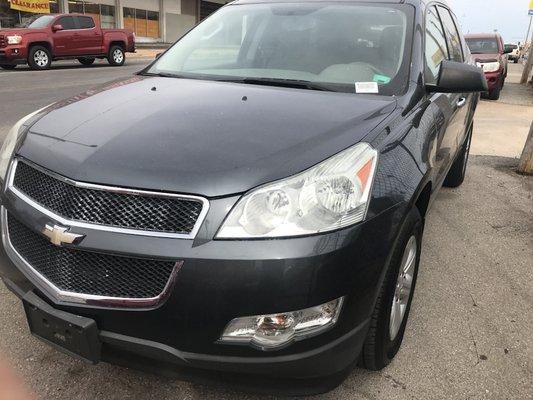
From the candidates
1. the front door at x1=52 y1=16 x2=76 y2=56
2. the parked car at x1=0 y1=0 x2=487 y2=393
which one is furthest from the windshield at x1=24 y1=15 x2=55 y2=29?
the parked car at x1=0 y1=0 x2=487 y2=393

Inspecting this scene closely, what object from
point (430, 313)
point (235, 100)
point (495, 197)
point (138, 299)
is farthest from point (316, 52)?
point (495, 197)

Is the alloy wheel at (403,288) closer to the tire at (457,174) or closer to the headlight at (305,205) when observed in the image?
the headlight at (305,205)

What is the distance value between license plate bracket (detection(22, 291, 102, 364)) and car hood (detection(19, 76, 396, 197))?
1.63 ft

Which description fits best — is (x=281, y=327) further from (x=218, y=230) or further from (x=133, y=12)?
(x=133, y=12)

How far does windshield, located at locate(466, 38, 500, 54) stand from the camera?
528 inches

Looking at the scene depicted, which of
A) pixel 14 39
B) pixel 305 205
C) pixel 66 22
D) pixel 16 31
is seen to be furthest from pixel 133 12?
pixel 305 205

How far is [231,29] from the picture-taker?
3.44 m

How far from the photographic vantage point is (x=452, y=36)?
422 centimetres

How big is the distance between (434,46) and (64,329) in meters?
2.78

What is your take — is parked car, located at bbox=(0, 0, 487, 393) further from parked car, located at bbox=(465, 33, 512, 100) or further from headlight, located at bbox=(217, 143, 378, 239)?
parked car, located at bbox=(465, 33, 512, 100)

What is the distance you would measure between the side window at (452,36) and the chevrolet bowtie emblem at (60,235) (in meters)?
3.24

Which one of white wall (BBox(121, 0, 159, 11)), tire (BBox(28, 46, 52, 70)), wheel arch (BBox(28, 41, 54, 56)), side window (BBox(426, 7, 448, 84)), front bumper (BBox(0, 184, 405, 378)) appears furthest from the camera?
white wall (BBox(121, 0, 159, 11))

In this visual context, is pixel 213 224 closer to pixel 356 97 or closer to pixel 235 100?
pixel 235 100

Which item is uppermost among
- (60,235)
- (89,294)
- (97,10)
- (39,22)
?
(60,235)
